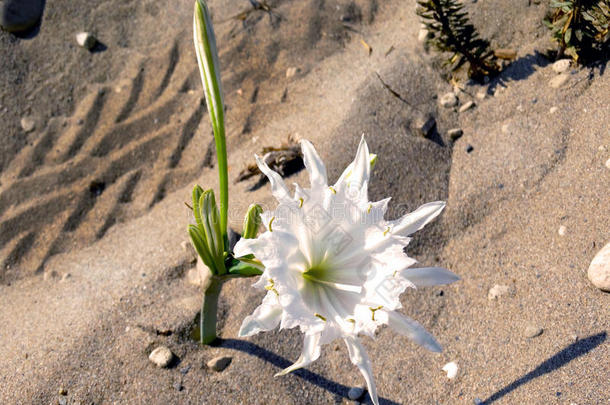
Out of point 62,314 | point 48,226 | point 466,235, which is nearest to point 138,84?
point 48,226

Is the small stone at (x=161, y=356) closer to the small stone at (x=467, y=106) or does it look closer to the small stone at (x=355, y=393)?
the small stone at (x=355, y=393)

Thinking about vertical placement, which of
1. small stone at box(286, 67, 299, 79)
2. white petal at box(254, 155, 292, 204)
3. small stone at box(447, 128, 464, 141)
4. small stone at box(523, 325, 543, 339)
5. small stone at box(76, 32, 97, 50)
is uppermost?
white petal at box(254, 155, 292, 204)

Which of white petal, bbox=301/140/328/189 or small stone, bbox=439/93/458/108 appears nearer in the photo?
white petal, bbox=301/140/328/189

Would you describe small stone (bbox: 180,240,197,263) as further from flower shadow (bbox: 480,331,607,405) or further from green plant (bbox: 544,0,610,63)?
green plant (bbox: 544,0,610,63)

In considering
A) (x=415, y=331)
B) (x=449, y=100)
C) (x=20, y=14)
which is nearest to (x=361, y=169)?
(x=415, y=331)

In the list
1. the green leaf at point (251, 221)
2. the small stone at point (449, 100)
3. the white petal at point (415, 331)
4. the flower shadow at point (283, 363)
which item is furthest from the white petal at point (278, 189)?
the small stone at point (449, 100)

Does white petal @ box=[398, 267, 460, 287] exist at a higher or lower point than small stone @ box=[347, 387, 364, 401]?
higher

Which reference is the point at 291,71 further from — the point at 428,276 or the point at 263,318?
the point at 263,318

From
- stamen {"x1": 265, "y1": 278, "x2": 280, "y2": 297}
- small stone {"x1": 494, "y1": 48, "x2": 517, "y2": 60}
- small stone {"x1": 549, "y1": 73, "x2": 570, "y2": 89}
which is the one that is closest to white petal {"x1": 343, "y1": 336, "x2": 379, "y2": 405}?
stamen {"x1": 265, "y1": 278, "x2": 280, "y2": 297}
